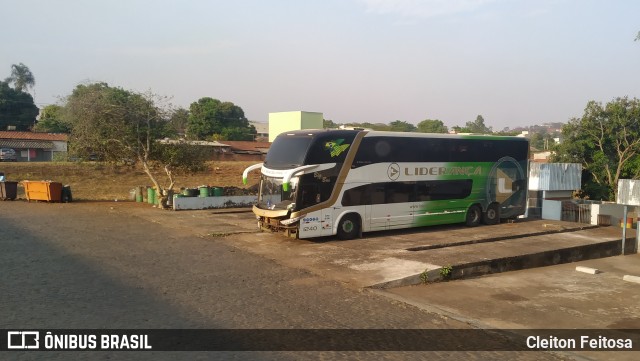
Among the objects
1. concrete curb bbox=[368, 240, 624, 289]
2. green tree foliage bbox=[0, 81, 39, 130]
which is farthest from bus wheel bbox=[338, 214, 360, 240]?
green tree foliage bbox=[0, 81, 39, 130]

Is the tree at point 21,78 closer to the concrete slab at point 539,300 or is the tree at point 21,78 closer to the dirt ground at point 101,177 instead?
the dirt ground at point 101,177

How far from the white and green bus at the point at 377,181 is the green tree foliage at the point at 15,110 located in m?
66.5

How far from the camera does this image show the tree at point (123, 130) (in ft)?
77.9

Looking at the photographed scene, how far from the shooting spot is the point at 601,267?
13.2 m

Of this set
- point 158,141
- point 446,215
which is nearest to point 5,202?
point 158,141

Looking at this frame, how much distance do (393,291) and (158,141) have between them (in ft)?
60.7

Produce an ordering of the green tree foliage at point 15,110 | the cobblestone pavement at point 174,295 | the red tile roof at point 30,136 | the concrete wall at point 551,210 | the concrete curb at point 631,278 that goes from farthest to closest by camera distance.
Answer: the green tree foliage at point 15,110
the red tile roof at point 30,136
the concrete wall at point 551,210
the concrete curb at point 631,278
the cobblestone pavement at point 174,295

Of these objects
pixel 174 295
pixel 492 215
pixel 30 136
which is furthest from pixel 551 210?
pixel 30 136

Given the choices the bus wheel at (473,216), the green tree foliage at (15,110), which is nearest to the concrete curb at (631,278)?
the bus wheel at (473,216)

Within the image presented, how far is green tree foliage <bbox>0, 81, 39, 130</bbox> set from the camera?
68.2m

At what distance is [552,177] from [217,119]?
63388 mm

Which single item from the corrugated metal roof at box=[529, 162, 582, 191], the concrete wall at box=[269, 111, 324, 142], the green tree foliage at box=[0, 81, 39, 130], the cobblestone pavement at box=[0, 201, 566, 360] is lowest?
the cobblestone pavement at box=[0, 201, 566, 360]

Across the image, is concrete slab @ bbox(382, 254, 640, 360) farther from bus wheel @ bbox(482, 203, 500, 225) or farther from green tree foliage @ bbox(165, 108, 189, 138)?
green tree foliage @ bbox(165, 108, 189, 138)

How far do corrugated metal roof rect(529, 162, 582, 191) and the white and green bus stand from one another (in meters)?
4.18
